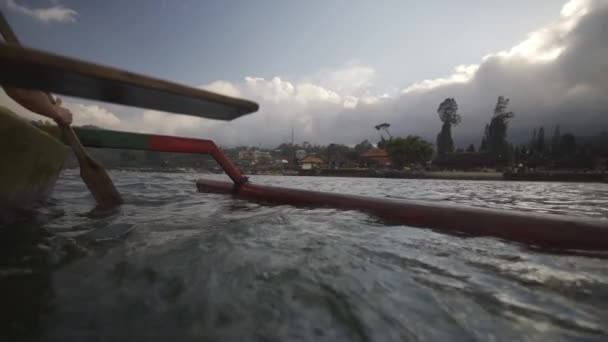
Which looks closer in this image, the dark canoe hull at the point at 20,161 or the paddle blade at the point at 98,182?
the dark canoe hull at the point at 20,161

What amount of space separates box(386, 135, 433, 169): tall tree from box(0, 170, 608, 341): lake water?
173 feet

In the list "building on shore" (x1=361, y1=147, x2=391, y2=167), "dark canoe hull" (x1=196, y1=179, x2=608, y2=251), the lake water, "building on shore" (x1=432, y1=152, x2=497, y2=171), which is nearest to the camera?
the lake water

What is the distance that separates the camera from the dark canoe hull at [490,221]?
200 cm

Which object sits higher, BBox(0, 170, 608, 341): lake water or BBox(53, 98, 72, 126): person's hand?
BBox(53, 98, 72, 126): person's hand

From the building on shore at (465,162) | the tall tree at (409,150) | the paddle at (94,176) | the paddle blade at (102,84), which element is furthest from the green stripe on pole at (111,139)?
the building on shore at (465,162)

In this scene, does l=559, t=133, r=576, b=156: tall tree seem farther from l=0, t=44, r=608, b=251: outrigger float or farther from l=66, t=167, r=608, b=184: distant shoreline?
l=0, t=44, r=608, b=251: outrigger float

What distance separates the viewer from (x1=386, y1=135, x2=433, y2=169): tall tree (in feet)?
167

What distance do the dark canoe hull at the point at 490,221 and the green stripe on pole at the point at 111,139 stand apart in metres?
2.81

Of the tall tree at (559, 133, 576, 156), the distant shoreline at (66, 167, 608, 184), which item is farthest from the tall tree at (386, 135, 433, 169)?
the tall tree at (559, 133, 576, 156)

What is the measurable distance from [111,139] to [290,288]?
13.5 ft

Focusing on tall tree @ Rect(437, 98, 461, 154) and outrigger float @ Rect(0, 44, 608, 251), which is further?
tall tree @ Rect(437, 98, 461, 154)

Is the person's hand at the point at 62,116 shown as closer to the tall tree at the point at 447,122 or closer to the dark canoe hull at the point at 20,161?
the dark canoe hull at the point at 20,161

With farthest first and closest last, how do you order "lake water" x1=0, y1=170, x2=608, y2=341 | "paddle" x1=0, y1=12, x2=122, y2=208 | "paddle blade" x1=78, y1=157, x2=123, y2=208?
"paddle blade" x1=78, y1=157, x2=123, y2=208 → "paddle" x1=0, y1=12, x2=122, y2=208 → "lake water" x1=0, y1=170, x2=608, y2=341

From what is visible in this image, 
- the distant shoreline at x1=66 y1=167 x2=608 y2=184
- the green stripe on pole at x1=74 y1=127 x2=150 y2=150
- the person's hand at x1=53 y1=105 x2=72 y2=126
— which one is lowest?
the distant shoreline at x1=66 y1=167 x2=608 y2=184
